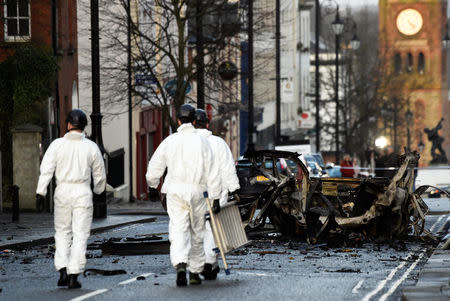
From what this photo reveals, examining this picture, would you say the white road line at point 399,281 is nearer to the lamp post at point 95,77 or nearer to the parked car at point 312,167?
the lamp post at point 95,77

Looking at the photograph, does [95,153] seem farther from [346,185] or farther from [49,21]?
[49,21]

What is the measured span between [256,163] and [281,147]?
34.2 meters

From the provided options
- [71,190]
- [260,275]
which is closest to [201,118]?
[260,275]

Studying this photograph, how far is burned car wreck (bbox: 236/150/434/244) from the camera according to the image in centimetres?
1786

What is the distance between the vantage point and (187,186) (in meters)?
12.4

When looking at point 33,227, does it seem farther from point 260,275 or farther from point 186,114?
point 186,114

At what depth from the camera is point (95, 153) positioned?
12.6 m

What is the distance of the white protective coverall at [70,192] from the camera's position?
486 inches

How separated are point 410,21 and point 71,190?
141405mm

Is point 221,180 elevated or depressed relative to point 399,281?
elevated

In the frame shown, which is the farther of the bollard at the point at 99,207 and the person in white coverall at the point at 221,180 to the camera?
the bollard at the point at 99,207

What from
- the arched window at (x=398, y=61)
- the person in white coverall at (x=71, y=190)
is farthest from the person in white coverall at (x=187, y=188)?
the arched window at (x=398, y=61)

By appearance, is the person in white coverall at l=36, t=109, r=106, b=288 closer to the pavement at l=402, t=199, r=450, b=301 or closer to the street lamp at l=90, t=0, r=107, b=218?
the pavement at l=402, t=199, r=450, b=301

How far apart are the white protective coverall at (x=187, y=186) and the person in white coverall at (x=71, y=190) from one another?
Result: 0.69m
